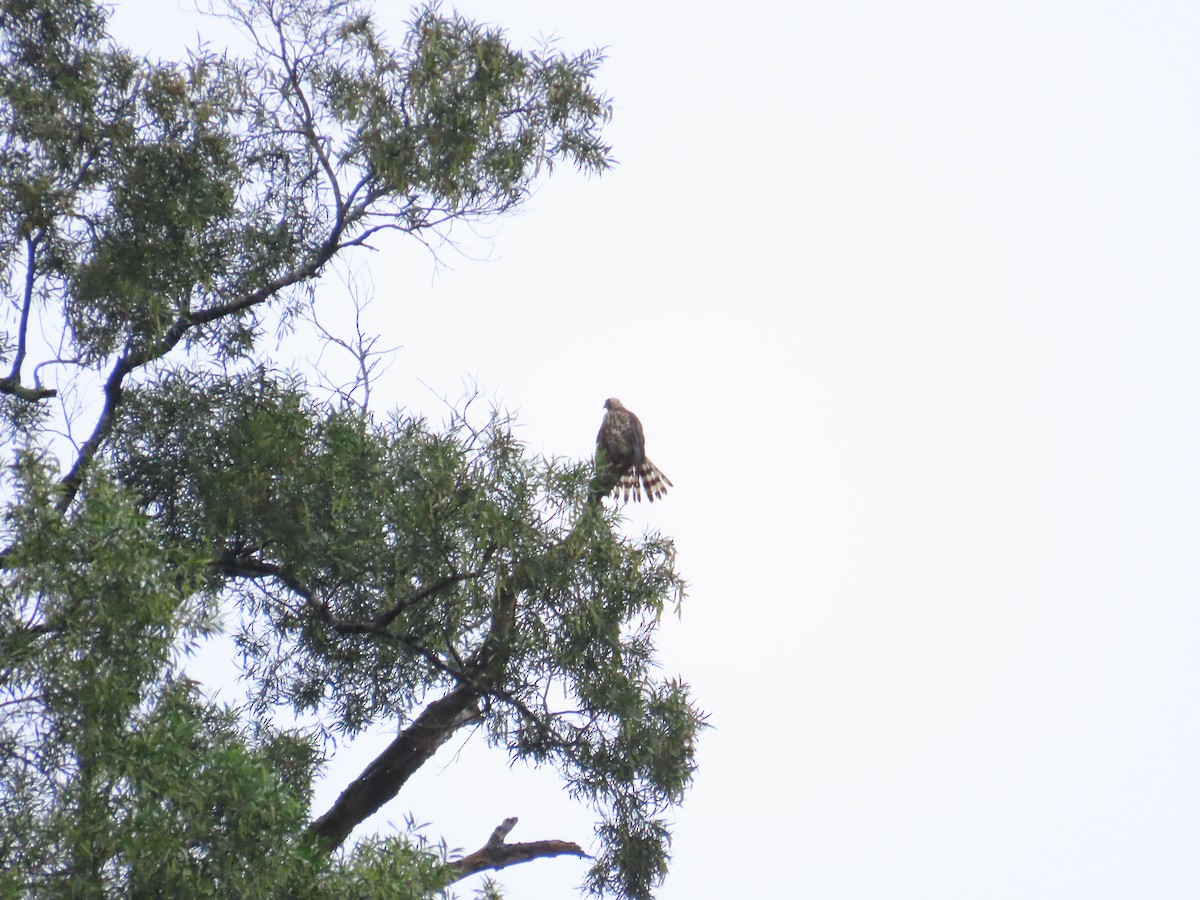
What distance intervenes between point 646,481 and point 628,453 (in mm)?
334

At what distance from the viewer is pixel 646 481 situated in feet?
35.7

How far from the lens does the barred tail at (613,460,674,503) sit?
1080 centimetres

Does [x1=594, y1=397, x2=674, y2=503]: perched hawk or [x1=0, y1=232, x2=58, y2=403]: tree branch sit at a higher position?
[x1=594, y1=397, x2=674, y2=503]: perched hawk

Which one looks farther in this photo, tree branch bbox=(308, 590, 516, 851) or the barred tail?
the barred tail

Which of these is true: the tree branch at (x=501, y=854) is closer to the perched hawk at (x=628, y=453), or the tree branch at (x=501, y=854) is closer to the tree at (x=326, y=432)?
the tree at (x=326, y=432)

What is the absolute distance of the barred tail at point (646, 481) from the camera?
1080 centimetres

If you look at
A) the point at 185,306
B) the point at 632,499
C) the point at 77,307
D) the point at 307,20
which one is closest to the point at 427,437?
the point at 185,306

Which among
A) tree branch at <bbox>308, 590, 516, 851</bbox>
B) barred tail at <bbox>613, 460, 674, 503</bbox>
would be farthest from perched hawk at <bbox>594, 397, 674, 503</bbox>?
tree branch at <bbox>308, 590, 516, 851</bbox>

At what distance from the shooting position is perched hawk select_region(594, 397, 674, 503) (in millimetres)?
10672

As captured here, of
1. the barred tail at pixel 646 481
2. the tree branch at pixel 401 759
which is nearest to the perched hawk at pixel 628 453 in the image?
the barred tail at pixel 646 481

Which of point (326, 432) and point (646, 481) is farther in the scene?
point (646, 481)

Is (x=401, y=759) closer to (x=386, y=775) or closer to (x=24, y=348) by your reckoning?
(x=386, y=775)

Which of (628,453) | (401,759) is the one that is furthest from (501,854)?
(628,453)

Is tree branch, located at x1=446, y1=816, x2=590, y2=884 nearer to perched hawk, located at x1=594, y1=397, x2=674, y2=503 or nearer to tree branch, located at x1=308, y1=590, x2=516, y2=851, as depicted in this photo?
tree branch, located at x1=308, y1=590, x2=516, y2=851
